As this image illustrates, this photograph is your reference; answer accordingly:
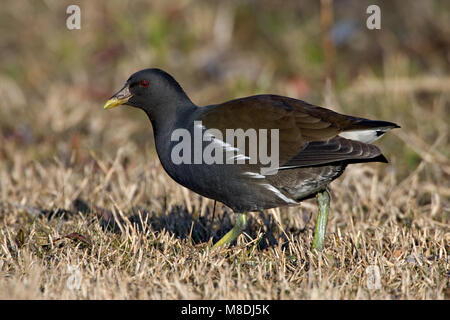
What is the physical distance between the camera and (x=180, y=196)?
225 inches

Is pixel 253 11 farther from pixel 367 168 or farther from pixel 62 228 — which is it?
pixel 62 228

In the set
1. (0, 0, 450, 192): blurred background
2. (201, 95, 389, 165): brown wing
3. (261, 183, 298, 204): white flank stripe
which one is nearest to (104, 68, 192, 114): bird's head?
(201, 95, 389, 165): brown wing

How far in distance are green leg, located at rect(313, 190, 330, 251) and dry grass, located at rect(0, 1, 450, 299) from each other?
0.07 m

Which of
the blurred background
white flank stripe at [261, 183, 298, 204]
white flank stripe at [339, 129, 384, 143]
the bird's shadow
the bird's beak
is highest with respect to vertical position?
the blurred background

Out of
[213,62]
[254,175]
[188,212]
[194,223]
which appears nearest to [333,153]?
[254,175]

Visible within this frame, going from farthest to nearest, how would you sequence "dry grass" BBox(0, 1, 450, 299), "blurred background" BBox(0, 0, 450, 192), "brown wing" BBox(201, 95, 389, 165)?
"blurred background" BBox(0, 0, 450, 192), "brown wing" BBox(201, 95, 389, 165), "dry grass" BBox(0, 1, 450, 299)

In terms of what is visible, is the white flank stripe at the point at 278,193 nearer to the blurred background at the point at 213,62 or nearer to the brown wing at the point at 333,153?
the brown wing at the point at 333,153

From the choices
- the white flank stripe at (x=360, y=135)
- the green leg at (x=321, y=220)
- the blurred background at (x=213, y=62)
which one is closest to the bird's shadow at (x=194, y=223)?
the green leg at (x=321, y=220)

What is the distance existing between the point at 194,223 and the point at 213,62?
17.5ft

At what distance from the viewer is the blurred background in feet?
25.3

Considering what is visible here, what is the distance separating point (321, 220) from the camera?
463cm

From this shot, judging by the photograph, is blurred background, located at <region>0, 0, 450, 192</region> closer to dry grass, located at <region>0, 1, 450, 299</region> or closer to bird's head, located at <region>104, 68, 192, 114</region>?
dry grass, located at <region>0, 1, 450, 299</region>

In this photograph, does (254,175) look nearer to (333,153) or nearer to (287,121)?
(287,121)
